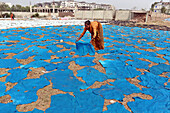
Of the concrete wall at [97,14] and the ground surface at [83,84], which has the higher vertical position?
the concrete wall at [97,14]

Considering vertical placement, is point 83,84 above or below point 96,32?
below

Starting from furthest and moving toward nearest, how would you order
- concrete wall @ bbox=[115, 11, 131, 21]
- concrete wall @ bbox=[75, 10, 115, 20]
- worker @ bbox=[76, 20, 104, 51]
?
concrete wall @ bbox=[75, 10, 115, 20] < concrete wall @ bbox=[115, 11, 131, 21] < worker @ bbox=[76, 20, 104, 51]

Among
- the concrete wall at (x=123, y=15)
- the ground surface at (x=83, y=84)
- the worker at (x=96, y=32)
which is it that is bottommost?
the ground surface at (x=83, y=84)

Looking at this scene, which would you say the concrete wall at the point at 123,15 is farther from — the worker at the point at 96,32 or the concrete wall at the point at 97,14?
the worker at the point at 96,32

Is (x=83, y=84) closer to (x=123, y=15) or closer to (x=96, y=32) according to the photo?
(x=96, y=32)

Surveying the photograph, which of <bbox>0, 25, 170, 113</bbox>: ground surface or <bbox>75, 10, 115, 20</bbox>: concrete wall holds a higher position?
<bbox>75, 10, 115, 20</bbox>: concrete wall

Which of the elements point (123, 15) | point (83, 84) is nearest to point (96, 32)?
point (83, 84)

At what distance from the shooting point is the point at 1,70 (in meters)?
3.25

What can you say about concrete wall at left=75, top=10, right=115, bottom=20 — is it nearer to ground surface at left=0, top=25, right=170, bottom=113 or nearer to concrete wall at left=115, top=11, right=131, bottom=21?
concrete wall at left=115, top=11, right=131, bottom=21

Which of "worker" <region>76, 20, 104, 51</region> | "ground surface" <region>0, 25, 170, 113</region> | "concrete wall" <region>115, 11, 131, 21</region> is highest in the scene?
"concrete wall" <region>115, 11, 131, 21</region>

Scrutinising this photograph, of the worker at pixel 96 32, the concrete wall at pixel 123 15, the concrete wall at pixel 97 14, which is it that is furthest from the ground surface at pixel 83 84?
the concrete wall at pixel 97 14

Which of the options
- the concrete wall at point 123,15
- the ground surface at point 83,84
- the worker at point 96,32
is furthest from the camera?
the concrete wall at point 123,15

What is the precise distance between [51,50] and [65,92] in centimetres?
291

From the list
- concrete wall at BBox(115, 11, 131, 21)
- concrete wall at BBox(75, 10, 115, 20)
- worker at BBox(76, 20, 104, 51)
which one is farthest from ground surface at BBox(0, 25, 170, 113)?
concrete wall at BBox(75, 10, 115, 20)
